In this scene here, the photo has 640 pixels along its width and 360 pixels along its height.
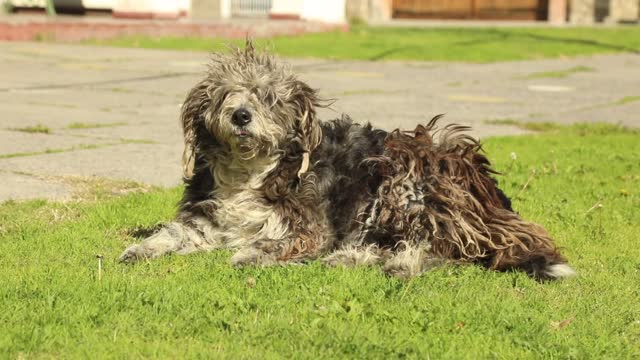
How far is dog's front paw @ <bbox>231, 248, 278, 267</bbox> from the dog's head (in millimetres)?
533

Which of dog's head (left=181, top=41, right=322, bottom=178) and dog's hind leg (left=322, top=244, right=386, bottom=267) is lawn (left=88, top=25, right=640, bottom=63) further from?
dog's hind leg (left=322, top=244, right=386, bottom=267)

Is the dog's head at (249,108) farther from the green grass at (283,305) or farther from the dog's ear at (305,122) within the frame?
the green grass at (283,305)

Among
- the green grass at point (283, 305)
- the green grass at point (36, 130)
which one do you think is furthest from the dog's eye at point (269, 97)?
the green grass at point (36, 130)

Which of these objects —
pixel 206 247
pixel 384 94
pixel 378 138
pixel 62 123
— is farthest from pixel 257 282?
pixel 384 94

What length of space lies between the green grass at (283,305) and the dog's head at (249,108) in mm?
689

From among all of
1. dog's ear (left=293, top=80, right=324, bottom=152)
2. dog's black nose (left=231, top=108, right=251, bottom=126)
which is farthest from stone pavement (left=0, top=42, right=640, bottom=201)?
dog's black nose (left=231, top=108, right=251, bottom=126)

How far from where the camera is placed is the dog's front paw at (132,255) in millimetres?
6246

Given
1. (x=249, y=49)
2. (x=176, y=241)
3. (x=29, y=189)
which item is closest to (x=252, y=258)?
(x=176, y=241)

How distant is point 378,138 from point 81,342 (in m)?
2.66

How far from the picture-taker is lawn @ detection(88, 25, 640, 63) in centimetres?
2505

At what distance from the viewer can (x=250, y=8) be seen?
36.6 m

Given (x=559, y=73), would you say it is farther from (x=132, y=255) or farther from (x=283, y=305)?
(x=283, y=305)

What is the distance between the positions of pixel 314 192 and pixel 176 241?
0.85 m

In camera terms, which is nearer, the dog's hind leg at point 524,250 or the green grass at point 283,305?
the green grass at point 283,305
